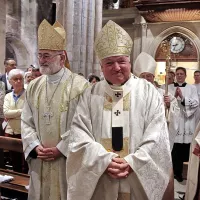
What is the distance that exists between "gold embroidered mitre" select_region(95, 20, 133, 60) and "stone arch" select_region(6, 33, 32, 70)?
11.6m

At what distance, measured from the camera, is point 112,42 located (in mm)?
2676

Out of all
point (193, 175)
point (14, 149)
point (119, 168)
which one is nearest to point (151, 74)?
point (193, 175)

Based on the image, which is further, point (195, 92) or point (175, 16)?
point (175, 16)

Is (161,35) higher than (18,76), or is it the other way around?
(161,35)

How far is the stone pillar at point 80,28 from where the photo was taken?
848cm

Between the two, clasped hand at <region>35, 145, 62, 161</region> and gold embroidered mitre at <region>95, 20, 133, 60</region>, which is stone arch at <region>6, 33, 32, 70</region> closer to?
clasped hand at <region>35, 145, 62, 161</region>

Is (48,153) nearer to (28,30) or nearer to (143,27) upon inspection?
(143,27)

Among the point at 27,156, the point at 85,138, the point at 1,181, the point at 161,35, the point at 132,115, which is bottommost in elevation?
the point at 1,181

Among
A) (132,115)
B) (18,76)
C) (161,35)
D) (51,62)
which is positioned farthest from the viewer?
(161,35)

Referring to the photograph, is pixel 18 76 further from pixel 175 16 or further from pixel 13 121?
pixel 175 16

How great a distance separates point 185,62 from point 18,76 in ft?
33.0

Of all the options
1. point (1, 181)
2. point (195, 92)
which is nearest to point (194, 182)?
point (1, 181)

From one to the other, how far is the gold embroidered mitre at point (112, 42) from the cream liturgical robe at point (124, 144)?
0.24 meters

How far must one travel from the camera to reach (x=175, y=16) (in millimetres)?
12500
